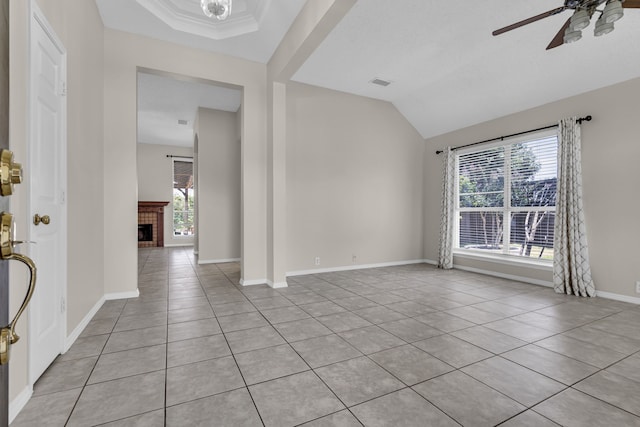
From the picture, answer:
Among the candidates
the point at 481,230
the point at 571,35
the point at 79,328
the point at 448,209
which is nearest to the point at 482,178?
the point at 448,209

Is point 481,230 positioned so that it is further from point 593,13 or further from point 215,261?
point 215,261

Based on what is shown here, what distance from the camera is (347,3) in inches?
99.7

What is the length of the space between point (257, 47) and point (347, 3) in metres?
1.71

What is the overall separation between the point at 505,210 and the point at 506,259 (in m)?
0.80

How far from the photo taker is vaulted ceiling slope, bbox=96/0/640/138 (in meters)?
3.13

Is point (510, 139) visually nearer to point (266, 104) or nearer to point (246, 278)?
point (266, 104)

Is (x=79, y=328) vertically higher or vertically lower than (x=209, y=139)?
lower

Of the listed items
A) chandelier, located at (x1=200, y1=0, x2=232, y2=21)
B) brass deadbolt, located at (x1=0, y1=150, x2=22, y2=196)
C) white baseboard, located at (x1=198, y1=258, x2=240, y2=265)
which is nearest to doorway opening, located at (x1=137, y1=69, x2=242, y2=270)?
white baseboard, located at (x1=198, y1=258, x2=240, y2=265)

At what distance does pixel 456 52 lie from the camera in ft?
12.9

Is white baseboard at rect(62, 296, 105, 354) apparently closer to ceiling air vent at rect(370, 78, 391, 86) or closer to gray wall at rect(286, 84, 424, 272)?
gray wall at rect(286, 84, 424, 272)

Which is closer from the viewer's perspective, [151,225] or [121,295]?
[121,295]

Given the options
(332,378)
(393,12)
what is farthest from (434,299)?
(393,12)

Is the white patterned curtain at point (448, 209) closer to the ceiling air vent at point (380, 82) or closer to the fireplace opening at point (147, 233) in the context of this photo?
the ceiling air vent at point (380, 82)

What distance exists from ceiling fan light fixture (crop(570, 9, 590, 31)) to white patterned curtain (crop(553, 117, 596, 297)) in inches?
93.9
